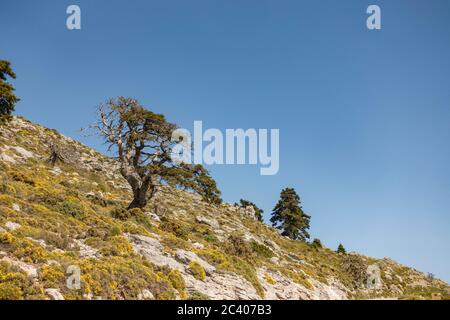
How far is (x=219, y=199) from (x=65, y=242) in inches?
665

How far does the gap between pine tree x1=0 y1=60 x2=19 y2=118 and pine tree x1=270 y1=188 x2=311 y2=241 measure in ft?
135

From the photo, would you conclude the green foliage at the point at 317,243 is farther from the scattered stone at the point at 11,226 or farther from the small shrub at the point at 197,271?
the scattered stone at the point at 11,226

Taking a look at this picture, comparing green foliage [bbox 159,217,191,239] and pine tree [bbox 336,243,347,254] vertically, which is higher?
green foliage [bbox 159,217,191,239]

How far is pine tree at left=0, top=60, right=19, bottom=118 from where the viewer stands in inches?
1287

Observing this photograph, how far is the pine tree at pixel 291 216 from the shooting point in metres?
57.3

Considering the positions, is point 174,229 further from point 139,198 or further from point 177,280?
point 177,280

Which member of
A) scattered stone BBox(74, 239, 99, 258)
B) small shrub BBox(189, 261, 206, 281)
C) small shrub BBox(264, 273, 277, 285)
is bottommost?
small shrub BBox(264, 273, 277, 285)

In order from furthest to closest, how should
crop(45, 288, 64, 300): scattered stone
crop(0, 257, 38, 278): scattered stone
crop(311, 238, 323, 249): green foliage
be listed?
crop(311, 238, 323, 249): green foliage < crop(0, 257, 38, 278): scattered stone < crop(45, 288, 64, 300): scattered stone

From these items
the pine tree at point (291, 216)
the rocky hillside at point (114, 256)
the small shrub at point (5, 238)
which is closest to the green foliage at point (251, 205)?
the pine tree at point (291, 216)

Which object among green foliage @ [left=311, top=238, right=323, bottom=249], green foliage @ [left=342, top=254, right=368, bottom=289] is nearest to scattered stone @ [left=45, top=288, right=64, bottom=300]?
green foliage @ [left=342, top=254, right=368, bottom=289]

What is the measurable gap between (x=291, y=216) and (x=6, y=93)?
141 ft

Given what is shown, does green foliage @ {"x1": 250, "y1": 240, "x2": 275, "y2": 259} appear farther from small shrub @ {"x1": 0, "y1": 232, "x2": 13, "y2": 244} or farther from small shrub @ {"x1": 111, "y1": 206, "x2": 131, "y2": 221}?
small shrub @ {"x1": 0, "y1": 232, "x2": 13, "y2": 244}

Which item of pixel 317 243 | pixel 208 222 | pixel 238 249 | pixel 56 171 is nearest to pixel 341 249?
pixel 317 243
